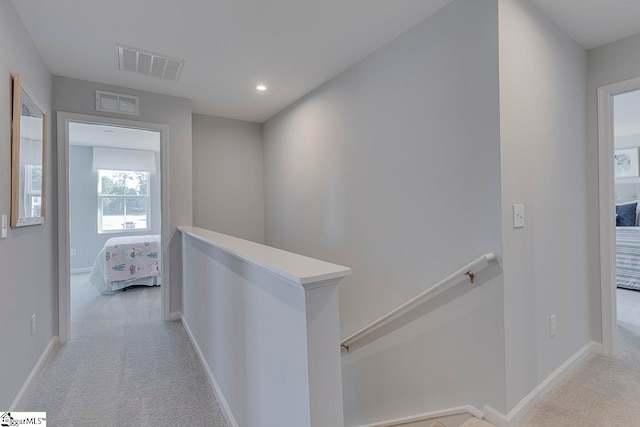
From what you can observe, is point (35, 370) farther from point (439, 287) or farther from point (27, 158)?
point (439, 287)

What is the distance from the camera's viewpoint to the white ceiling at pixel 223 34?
6.32ft

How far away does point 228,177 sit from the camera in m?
4.11

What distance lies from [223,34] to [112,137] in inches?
174

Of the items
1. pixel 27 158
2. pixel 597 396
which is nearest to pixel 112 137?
pixel 27 158

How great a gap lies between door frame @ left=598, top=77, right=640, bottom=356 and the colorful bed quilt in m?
5.40

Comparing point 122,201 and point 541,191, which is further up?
point 122,201

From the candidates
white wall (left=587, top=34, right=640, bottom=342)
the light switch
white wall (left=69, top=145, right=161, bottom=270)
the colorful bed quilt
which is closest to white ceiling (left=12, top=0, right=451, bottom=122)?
the light switch

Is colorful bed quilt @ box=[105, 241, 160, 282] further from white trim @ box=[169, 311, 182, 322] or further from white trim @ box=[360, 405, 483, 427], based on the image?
white trim @ box=[360, 405, 483, 427]

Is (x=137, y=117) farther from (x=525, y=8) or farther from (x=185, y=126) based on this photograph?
(x=525, y=8)

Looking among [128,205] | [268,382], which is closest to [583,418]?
[268,382]

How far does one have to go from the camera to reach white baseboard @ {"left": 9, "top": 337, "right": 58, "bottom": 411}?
1821mm

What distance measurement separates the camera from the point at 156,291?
4.70 m

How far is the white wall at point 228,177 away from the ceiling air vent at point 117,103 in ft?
2.56

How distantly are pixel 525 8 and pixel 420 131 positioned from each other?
0.87 m
